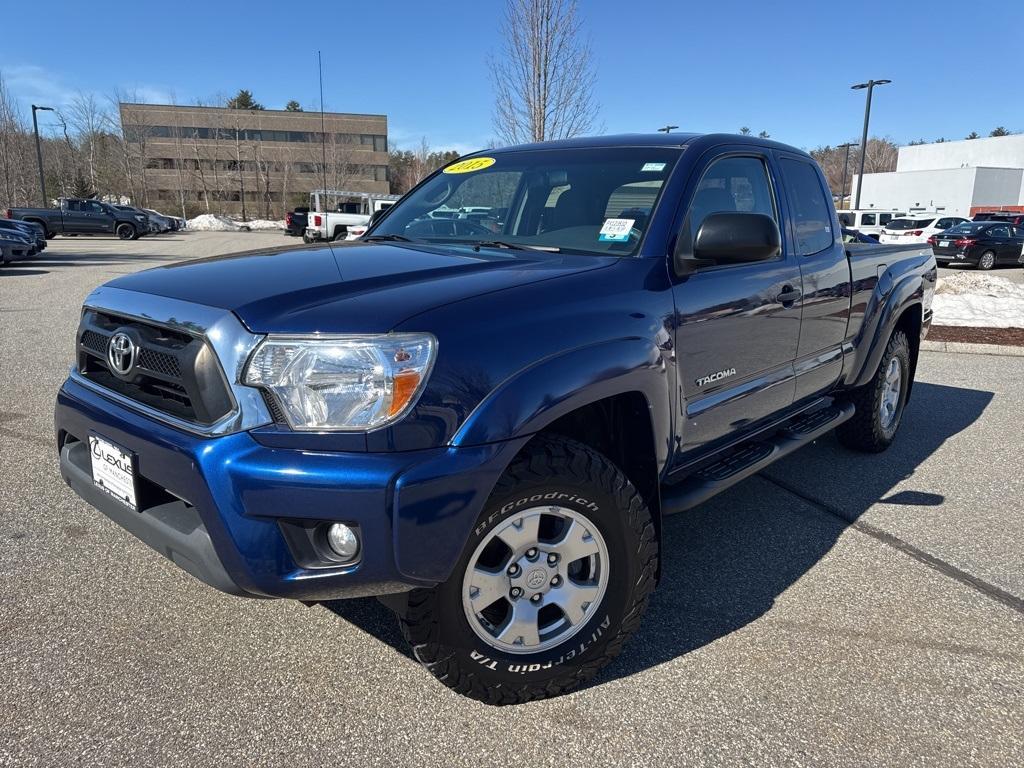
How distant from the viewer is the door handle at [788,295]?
332 centimetres

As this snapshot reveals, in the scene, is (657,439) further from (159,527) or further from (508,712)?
(159,527)

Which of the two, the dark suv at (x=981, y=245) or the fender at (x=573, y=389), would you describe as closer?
the fender at (x=573, y=389)

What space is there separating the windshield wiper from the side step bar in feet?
3.58

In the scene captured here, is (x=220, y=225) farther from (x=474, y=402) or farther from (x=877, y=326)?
(x=474, y=402)

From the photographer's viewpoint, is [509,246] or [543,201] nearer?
[509,246]

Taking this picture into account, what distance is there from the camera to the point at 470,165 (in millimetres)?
3846

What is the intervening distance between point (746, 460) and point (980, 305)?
961 centimetres

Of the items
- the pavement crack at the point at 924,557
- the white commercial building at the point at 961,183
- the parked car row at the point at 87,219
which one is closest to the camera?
the pavement crack at the point at 924,557

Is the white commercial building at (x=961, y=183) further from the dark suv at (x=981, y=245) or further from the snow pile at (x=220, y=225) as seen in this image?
the snow pile at (x=220, y=225)

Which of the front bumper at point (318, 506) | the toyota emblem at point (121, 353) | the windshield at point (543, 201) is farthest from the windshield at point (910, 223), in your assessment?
the toyota emblem at point (121, 353)

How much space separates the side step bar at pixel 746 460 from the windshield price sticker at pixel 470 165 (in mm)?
1870

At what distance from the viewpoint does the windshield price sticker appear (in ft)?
12.3

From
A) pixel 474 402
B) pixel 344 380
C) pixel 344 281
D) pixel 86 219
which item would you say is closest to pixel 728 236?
pixel 474 402

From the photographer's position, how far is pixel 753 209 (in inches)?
138
